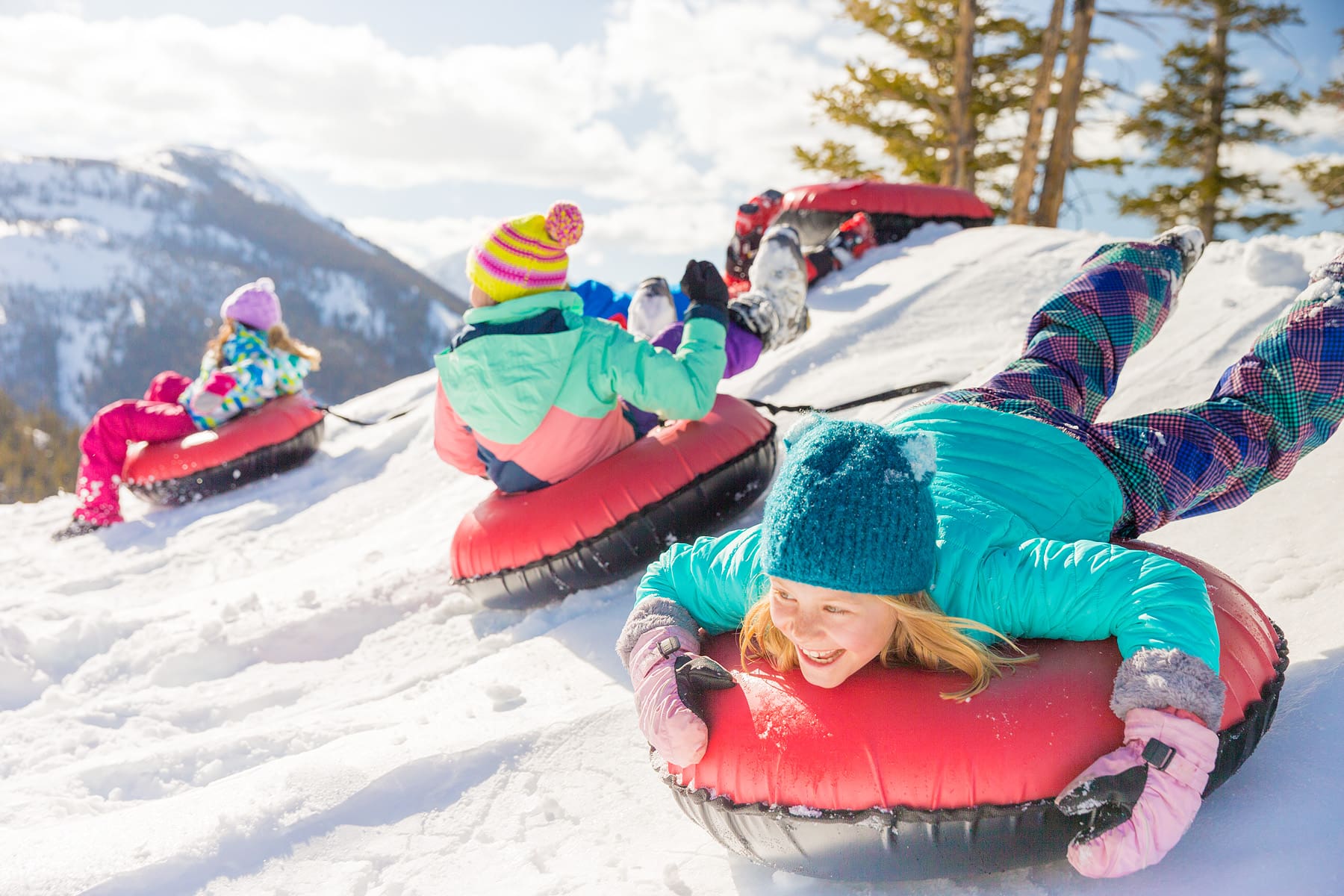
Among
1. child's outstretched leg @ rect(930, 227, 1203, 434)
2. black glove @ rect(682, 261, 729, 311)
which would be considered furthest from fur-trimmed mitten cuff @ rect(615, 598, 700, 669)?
black glove @ rect(682, 261, 729, 311)

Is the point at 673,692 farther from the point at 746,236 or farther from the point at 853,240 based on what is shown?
the point at 853,240

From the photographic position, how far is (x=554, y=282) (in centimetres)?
298

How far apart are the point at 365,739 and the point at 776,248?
10.1 feet

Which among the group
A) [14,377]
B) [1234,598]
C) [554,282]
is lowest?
[14,377]

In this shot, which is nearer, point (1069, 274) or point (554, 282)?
point (554, 282)

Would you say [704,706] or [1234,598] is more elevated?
[1234,598]

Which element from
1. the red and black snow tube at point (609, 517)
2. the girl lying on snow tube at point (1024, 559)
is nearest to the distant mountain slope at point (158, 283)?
the red and black snow tube at point (609, 517)

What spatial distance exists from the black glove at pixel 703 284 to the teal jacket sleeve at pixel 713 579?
4.84 ft

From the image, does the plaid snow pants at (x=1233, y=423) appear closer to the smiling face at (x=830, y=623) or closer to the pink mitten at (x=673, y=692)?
the smiling face at (x=830, y=623)

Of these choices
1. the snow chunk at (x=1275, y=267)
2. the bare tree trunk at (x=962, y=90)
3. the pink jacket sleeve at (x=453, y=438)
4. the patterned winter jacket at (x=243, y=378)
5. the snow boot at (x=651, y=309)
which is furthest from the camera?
the bare tree trunk at (x=962, y=90)

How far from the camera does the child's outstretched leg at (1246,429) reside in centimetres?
193

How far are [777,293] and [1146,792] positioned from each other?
10.5 ft

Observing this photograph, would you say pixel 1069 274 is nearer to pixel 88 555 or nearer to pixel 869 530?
pixel 869 530

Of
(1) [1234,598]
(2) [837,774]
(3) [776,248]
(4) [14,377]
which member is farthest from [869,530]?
(4) [14,377]
